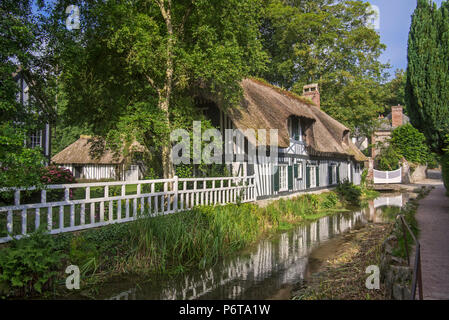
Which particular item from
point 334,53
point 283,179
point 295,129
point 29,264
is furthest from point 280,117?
point 334,53

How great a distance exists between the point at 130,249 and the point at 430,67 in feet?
45.9

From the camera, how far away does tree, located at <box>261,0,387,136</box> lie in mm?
26141

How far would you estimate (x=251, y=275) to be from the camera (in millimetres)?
6656

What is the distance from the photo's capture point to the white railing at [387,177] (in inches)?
1160

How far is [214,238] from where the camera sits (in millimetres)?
8016

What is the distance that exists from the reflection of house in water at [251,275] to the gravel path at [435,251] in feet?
7.34

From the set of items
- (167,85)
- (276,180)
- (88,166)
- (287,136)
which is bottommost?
(276,180)

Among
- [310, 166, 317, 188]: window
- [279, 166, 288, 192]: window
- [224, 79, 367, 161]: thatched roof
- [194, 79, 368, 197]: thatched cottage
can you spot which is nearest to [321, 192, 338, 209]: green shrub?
[194, 79, 368, 197]: thatched cottage

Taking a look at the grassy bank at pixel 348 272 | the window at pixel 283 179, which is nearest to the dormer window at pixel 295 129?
the window at pixel 283 179

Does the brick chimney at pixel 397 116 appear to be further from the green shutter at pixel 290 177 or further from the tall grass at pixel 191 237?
the tall grass at pixel 191 237

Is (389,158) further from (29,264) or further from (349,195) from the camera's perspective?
(29,264)

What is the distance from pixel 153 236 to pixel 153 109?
4128mm

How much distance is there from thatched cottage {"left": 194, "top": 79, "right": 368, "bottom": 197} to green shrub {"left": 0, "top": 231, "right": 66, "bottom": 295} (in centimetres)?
802
